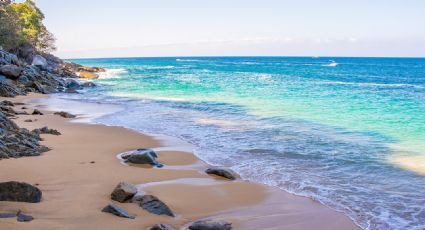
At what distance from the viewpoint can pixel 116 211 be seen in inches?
295

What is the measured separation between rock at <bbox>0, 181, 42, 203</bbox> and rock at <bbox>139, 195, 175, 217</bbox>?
185 centimetres

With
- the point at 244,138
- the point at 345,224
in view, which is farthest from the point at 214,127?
the point at 345,224

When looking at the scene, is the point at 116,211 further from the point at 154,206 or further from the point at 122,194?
the point at 122,194

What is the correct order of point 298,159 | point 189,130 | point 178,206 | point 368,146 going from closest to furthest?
point 178,206 → point 298,159 → point 368,146 → point 189,130

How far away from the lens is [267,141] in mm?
15469

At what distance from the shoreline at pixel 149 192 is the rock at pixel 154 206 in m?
0.13

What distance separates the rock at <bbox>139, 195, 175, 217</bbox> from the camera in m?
7.81

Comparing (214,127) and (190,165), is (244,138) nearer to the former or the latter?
(214,127)

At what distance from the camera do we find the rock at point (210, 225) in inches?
280

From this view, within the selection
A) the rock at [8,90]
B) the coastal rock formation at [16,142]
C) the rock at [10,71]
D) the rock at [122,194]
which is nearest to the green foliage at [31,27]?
the rock at [10,71]

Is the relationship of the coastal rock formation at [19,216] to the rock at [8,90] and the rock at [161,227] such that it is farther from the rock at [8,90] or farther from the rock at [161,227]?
the rock at [8,90]

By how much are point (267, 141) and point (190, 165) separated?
4.29m

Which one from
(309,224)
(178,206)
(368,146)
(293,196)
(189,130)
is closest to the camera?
(309,224)

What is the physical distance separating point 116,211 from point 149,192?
184 centimetres
